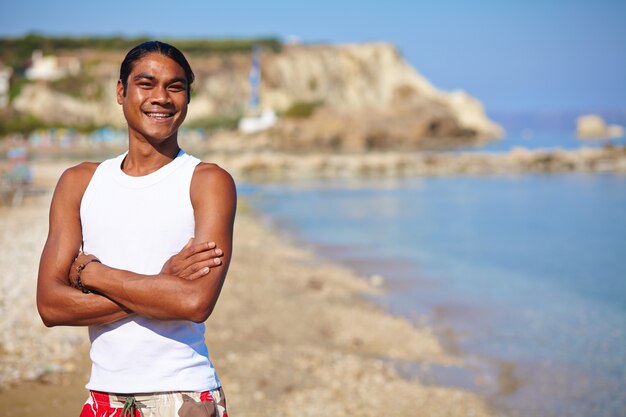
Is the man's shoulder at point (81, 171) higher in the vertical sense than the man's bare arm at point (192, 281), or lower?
higher

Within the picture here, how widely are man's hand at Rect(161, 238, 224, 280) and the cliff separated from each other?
50391mm

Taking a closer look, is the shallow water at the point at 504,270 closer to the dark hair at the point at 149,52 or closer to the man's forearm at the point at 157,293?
the man's forearm at the point at 157,293

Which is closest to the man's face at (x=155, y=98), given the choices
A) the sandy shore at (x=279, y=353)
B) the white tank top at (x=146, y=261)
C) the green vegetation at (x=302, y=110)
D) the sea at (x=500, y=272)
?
the white tank top at (x=146, y=261)

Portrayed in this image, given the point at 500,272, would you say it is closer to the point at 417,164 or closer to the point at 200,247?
the point at 200,247

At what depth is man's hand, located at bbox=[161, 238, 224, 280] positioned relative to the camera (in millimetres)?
2039

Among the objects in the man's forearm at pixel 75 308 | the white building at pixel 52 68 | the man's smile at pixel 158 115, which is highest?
the white building at pixel 52 68

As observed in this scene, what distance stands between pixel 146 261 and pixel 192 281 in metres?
0.16

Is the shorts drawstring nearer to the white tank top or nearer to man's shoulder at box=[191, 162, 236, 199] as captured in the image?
the white tank top

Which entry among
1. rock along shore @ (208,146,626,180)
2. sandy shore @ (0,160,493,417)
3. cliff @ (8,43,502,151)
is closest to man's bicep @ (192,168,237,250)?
sandy shore @ (0,160,493,417)

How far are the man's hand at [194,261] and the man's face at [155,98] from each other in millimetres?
384

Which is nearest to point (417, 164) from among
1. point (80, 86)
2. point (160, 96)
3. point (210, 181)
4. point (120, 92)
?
point (120, 92)

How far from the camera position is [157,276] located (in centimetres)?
206

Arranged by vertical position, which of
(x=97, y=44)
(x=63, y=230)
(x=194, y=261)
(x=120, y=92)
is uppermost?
(x=97, y=44)

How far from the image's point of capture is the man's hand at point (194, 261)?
6.69ft
